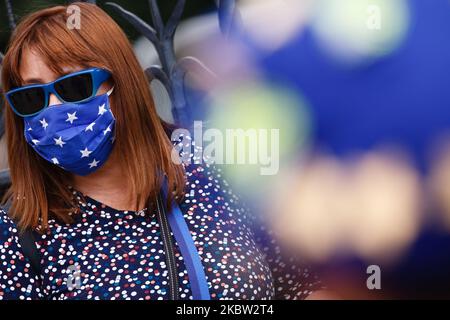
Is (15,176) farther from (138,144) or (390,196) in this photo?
(390,196)

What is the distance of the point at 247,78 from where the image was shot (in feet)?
5.07

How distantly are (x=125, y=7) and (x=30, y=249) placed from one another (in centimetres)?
68

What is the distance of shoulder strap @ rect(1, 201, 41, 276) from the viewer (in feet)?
4.22

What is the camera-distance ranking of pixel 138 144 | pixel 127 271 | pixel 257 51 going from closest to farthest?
pixel 127 271
pixel 138 144
pixel 257 51

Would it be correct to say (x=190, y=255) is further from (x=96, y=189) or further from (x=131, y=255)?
(x=96, y=189)

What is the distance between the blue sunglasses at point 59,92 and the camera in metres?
1.30

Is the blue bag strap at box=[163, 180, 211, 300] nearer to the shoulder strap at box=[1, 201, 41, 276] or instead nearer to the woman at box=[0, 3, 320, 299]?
the woman at box=[0, 3, 320, 299]

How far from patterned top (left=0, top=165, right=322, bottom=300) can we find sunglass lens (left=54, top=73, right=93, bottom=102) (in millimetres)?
243

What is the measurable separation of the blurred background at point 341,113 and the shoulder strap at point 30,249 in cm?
39

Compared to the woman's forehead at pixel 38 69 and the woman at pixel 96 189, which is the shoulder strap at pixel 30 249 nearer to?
the woman at pixel 96 189

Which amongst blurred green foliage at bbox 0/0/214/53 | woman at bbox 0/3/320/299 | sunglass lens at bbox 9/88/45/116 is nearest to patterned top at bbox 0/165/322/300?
woman at bbox 0/3/320/299

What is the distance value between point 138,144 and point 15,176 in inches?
11.9

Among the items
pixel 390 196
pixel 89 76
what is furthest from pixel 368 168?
pixel 89 76

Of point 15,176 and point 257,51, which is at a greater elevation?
point 257,51
